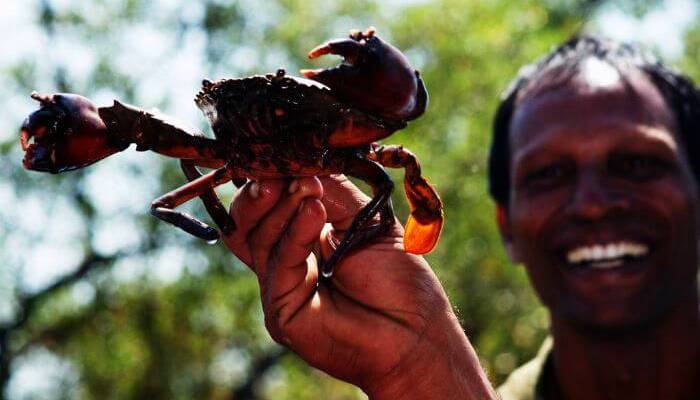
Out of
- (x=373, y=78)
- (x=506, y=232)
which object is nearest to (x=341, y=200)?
(x=373, y=78)

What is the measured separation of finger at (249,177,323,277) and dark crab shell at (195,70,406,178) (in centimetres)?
16

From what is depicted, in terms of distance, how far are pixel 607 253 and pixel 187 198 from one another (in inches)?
101

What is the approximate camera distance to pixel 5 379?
53.7 feet

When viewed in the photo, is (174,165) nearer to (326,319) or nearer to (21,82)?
(21,82)

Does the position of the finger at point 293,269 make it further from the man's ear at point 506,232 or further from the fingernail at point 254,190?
the man's ear at point 506,232

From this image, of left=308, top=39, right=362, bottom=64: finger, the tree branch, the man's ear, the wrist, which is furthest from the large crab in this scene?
the tree branch

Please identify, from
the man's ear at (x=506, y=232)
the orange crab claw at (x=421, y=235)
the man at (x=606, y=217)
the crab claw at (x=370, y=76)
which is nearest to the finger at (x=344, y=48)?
the crab claw at (x=370, y=76)

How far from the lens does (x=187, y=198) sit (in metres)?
2.19

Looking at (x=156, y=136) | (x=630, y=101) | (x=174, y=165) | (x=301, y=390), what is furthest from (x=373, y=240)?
(x=301, y=390)

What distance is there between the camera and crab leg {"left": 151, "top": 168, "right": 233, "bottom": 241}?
6.84 feet

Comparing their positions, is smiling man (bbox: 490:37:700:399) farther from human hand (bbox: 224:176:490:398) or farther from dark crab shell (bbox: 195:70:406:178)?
dark crab shell (bbox: 195:70:406:178)

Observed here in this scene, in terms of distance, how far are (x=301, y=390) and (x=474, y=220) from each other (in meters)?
11.6

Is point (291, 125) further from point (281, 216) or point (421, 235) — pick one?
point (421, 235)

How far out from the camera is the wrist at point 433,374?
8.25 ft
